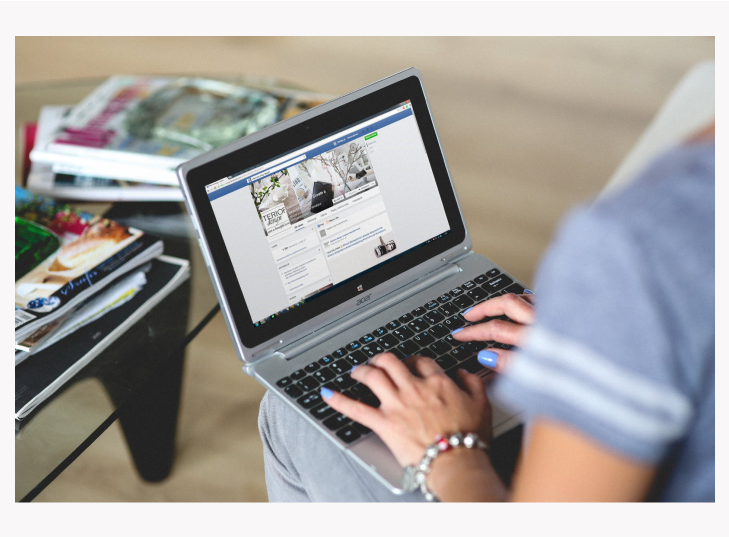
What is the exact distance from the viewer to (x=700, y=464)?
0.55m

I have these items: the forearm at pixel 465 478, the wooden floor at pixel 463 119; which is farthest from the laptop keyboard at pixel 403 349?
the wooden floor at pixel 463 119

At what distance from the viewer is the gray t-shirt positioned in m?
0.45

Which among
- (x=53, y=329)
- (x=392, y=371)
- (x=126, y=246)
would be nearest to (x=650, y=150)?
(x=392, y=371)

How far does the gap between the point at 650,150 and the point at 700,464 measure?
2.65ft

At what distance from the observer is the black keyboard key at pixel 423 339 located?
0.95 m

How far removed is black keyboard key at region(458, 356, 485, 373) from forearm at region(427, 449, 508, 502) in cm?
17

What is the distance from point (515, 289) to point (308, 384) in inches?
14.1

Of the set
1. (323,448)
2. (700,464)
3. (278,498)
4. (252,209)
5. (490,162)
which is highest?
(252,209)

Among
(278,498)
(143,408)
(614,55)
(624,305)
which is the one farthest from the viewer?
(614,55)

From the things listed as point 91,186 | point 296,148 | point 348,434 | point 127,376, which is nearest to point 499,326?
point 348,434

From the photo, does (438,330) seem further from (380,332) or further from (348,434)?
(348,434)

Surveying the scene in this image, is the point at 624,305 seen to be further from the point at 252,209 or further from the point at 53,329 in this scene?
the point at 53,329

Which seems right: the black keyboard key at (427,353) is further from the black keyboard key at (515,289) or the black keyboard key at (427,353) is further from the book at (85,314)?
the book at (85,314)

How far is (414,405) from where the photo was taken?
0.80 m
